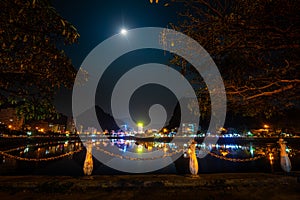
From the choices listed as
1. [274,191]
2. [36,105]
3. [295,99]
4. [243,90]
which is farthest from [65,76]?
[295,99]

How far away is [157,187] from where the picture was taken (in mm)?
7195

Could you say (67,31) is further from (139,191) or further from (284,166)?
(284,166)

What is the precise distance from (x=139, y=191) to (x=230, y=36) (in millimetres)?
5973

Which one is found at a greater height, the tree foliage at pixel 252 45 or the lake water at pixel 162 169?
the tree foliage at pixel 252 45

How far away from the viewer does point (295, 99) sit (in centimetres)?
763

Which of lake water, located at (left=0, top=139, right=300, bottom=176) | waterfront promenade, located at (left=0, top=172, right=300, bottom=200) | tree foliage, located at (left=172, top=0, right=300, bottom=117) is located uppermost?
tree foliage, located at (left=172, top=0, right=300, bottom=117)

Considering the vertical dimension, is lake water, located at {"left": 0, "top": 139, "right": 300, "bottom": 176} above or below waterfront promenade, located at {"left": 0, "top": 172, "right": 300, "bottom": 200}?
below

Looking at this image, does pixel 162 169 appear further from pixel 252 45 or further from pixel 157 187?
pixel 252 45

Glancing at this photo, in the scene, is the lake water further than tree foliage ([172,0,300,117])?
Yes

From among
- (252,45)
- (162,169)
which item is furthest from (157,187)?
(162,169)

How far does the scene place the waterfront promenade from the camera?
20.9ft

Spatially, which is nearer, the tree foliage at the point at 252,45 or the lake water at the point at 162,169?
the tree foliage at the point at 252,45

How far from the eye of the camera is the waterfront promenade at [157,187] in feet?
20.9

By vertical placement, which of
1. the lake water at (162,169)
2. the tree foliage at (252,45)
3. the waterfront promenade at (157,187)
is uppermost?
the tree foliage at (252,45)
